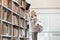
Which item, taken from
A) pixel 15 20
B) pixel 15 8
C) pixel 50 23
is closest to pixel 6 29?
pixel 15 20

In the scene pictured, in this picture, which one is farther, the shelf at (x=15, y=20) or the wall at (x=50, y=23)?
the wall at (x=50, y=23)

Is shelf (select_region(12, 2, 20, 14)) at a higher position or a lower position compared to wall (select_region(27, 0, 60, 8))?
lower

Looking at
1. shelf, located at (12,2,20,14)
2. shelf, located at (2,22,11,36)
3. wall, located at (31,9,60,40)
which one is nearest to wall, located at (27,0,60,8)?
wall, located at (31,9,60,40)

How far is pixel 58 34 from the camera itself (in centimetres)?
464

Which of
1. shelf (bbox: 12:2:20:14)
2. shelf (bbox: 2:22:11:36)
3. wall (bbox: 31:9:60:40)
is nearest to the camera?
shelf (bbox: 2:22:11:36)

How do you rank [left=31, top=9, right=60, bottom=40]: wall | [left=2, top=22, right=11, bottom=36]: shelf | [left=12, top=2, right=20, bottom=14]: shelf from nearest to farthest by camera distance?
[left=2, top=22, right=11, bottom=36]: shelf, [left=12, top=2, right=20, bottom=14]: shelf, [left=31, top=9, right=60, bottom=40]: wall

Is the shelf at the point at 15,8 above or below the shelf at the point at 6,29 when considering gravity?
above

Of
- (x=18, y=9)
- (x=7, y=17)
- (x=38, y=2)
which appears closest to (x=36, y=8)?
(x=38, y=2)

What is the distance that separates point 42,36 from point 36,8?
3.10ft

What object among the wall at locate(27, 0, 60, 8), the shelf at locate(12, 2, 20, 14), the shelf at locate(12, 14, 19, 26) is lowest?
the shelf at locate(12, 14, 19, 26)

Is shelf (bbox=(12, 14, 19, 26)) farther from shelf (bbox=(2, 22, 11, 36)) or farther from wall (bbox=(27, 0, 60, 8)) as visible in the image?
wall (bbox=(27, 0, 60, 8))

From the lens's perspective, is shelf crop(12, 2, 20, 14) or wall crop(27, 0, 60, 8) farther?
wall crop(27, 0, 60, 8)

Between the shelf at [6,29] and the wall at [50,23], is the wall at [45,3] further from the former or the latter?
the shelf at [6,29]

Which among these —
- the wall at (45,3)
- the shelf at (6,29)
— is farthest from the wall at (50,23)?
the shelf at (6,29)
